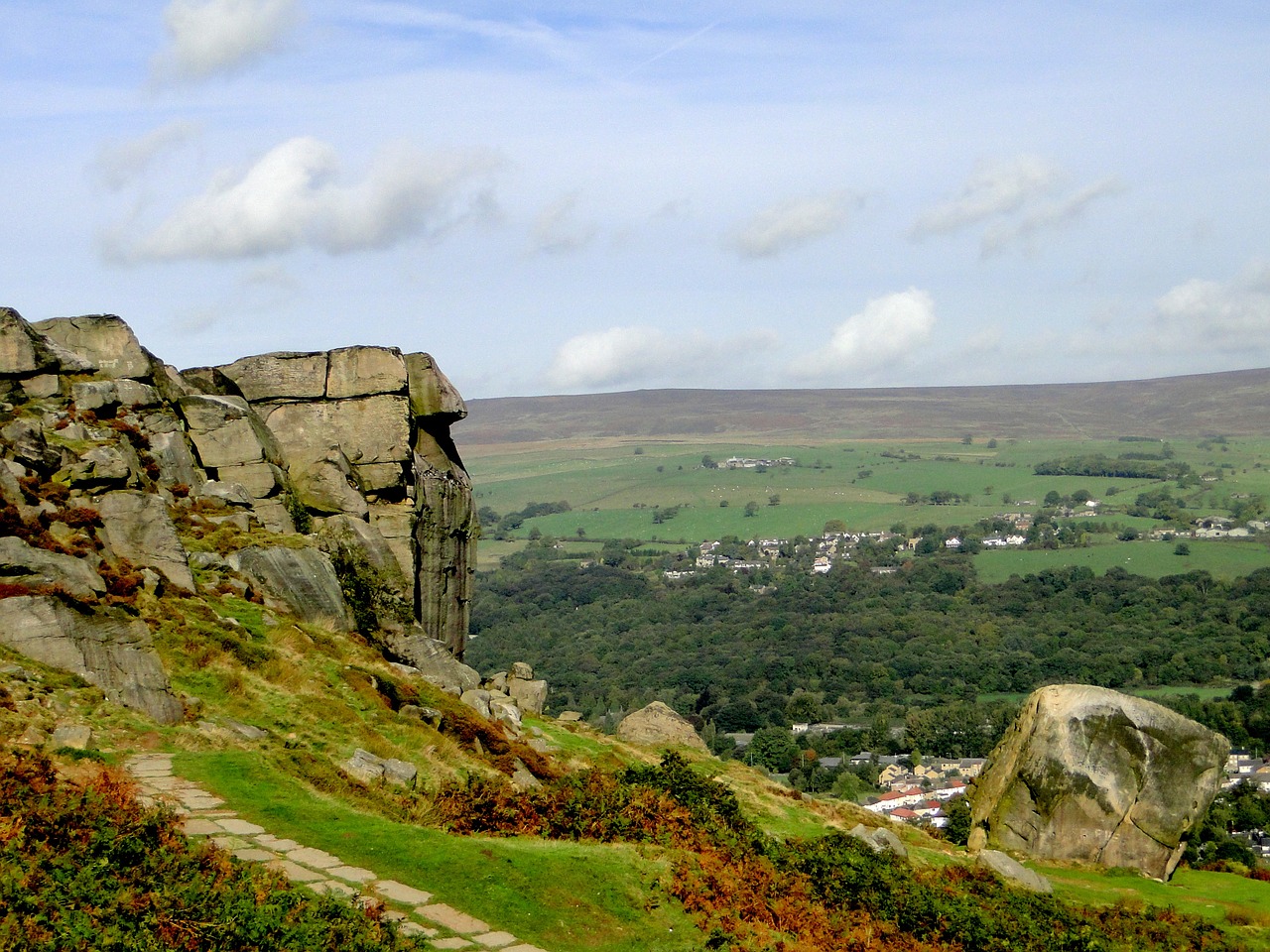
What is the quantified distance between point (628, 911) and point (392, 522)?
22.6 m

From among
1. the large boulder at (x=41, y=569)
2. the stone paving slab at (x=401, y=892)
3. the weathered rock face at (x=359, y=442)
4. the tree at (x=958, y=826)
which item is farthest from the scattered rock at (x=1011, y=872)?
the large boulder at (x=41, y=569)

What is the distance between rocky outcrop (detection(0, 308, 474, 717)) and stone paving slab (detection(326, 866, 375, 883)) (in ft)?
23.3

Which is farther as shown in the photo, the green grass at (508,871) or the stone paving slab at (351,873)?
the stone paving slab at (351,873)

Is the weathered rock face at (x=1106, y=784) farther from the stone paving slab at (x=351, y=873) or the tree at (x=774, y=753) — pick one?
the tree at (x=774, y=753)

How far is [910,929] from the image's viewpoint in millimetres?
17562

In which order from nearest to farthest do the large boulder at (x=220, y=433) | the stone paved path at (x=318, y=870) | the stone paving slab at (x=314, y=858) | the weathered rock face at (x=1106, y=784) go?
the stone paved path at (x=318, y=870)
the stone paving slab at (x=314, y=858)
the weathered rock face at (x=1106, y=784)
the large boulder at (x=220, y=433)

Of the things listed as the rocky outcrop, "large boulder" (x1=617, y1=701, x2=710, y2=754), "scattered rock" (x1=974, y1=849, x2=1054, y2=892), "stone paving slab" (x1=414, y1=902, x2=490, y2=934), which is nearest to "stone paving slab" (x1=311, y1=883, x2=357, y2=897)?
"stone paving slab" (x1=414, y1=902, x2=490, y2=934)

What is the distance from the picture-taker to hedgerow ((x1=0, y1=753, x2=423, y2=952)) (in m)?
10.7

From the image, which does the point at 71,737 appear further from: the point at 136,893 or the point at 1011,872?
the point at 1011,872

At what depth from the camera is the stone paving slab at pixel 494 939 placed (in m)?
12.2

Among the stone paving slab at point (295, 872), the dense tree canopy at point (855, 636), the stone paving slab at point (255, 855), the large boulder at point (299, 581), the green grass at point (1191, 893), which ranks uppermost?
the large boulder at point (299, 581)

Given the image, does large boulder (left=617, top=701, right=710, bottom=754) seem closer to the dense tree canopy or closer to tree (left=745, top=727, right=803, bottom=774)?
tree (left=745, top=727, right=803, bottom=774)

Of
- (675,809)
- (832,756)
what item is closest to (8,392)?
(675,809)

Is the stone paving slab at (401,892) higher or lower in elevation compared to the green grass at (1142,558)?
higher
